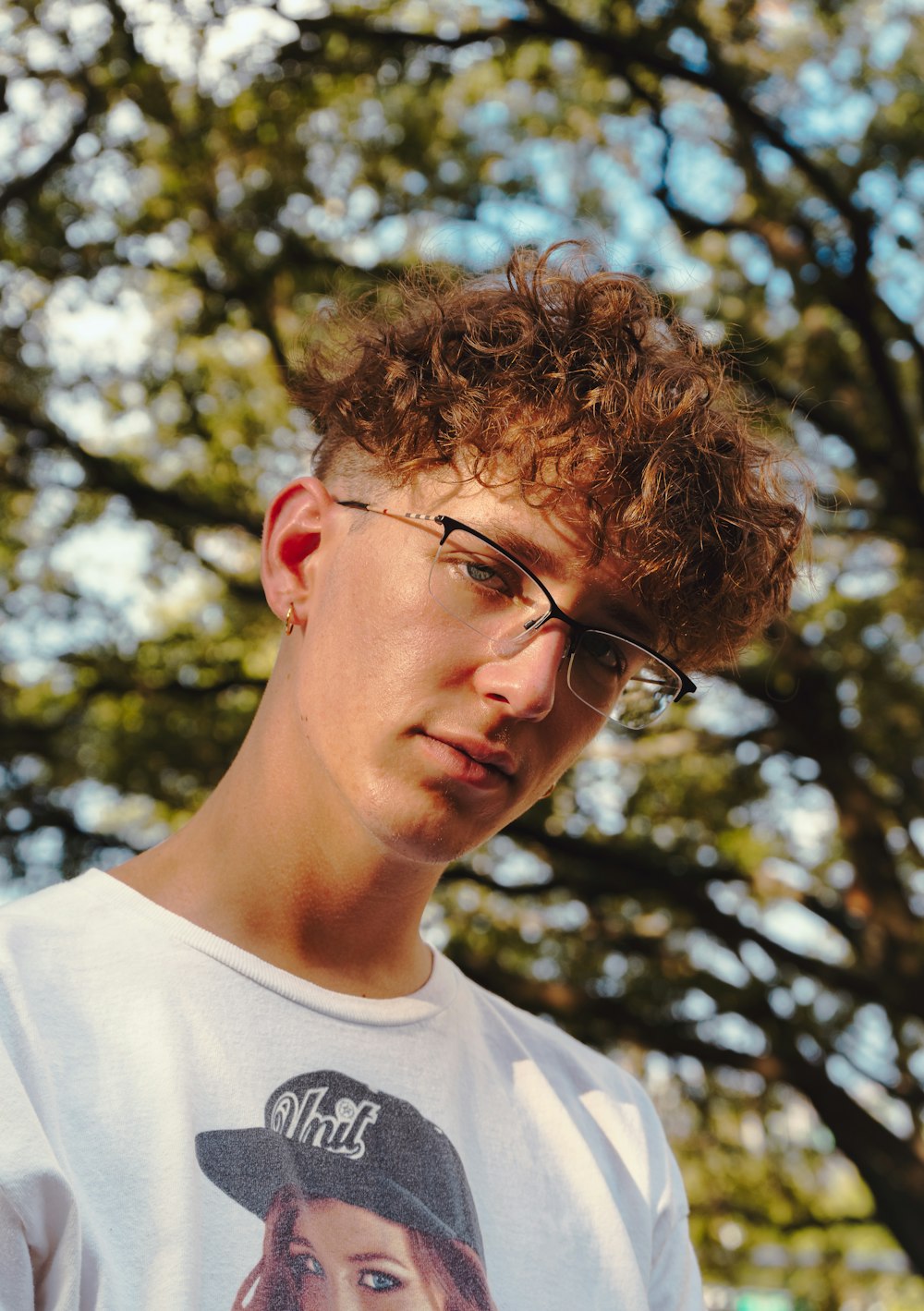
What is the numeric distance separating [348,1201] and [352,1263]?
0.25 ft

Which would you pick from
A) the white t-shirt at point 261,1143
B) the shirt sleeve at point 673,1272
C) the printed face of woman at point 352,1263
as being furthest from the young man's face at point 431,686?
the shirt sleeve at point 673,1272

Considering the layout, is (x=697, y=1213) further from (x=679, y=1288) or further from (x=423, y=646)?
(x=423, y=646)

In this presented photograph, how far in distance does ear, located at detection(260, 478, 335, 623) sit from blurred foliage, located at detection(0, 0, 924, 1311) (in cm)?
499

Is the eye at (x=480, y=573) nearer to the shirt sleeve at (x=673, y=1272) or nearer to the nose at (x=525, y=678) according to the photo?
the nose at (x=525, y=678)

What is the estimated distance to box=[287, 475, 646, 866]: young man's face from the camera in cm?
167

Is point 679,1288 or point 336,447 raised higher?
point 336,447

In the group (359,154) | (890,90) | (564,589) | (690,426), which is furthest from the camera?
(359,154)

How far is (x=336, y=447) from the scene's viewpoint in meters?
2.06

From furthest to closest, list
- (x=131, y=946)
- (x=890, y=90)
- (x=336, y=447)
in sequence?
(x=890, y=90)
(x=336, y=447)
(x=131, y=946)

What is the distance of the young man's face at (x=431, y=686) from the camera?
167cm

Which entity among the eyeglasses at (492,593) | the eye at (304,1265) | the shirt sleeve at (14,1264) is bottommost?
the eye at (304,1265)

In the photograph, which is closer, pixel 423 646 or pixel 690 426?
pixel 423 646

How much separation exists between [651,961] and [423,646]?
7055mm

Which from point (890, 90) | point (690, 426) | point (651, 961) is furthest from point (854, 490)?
point (690, 426)
